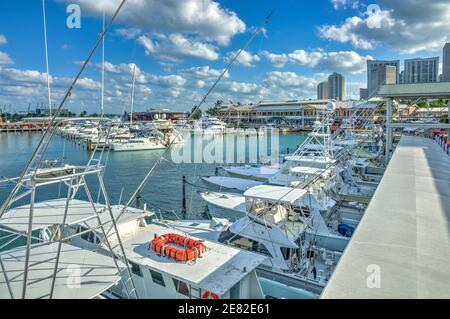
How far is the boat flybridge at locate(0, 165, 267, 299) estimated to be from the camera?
20.9 feet

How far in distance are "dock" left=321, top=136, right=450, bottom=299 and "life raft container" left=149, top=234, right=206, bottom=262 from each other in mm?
4619

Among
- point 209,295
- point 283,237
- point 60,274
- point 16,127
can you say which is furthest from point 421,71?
point 16,127

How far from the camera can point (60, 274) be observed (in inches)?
267


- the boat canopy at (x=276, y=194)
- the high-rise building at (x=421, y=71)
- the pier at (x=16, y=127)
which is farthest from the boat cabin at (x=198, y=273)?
the pier at (x=16, y=127)

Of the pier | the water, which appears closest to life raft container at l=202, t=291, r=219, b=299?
the water

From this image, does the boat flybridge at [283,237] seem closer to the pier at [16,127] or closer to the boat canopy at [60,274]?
the boat canopy at [60,274]

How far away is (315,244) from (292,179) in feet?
25.7

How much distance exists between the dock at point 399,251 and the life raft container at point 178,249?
15.2 feet

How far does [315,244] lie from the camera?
15109 millimetres

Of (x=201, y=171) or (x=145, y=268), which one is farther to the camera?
(x=201, y=171)

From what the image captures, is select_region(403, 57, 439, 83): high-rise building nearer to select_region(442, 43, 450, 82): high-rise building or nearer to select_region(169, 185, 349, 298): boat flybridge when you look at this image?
select_region(442, 43, 450, 82): high-rise building

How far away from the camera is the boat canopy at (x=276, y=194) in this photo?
13336mm
